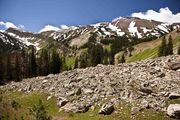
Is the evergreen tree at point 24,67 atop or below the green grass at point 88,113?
atop

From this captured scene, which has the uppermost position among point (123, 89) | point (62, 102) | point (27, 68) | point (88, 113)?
point (27, 68)

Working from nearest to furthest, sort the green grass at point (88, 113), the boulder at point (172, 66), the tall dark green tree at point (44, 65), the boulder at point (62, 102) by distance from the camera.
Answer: the green grass at point (88, 113), the boulder at point (62, 102), the boulder at point (172, 66), the tall dark green tree at point (44, 65)

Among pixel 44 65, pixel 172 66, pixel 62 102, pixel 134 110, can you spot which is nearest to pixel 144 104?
pixel 134 110

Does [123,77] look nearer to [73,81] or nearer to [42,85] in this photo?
[73,81]

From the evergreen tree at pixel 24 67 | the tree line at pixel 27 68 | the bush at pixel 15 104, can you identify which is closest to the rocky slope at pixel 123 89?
the bush at pixel 15 104

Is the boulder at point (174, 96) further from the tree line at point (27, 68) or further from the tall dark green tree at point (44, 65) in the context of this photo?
the tall dark green tree at point (44, 65)

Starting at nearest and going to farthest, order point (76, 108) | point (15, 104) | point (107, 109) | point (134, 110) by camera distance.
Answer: point (134, 110), point (107, 109), point (76, 108), point (15, 104)

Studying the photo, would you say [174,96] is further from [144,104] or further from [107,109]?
[107,109]

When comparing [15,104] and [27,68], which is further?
[27,68]

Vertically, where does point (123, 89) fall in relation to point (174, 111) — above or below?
above

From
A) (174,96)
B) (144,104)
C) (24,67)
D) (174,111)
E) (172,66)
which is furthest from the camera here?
(24,67)

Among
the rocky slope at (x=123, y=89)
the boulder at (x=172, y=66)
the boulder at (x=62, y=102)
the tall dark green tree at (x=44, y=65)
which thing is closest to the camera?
the rocky slope at (x=123, y=89)

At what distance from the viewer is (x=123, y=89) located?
48.7 metres

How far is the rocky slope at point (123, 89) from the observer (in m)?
44.3
